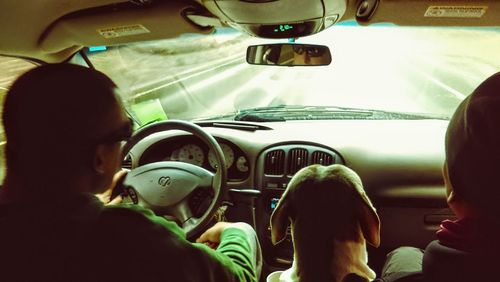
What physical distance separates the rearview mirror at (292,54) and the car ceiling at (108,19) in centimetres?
27

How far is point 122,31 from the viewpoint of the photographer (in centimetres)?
375

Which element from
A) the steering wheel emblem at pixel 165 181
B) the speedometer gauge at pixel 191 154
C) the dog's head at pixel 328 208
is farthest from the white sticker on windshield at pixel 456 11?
the speedometer gauge at pixel 191 154

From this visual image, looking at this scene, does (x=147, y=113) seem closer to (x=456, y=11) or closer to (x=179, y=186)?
(x=179, y=186)

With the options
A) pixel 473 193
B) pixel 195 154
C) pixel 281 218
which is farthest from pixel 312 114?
pixel 473 193

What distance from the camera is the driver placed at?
6.04ft

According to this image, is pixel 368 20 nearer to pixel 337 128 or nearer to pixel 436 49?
pixel 337 128

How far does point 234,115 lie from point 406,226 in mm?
1731

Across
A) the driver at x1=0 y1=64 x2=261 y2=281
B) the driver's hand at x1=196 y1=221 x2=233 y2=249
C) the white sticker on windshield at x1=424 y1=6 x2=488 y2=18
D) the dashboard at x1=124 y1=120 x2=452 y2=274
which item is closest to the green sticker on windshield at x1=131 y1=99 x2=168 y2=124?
the dashboard at x1=124 y1=120 x2=452 y2=274

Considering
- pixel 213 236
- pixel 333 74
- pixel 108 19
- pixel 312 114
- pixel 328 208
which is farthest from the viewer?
pixel 333 74

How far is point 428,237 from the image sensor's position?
448 cm

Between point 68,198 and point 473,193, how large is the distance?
1.39 m

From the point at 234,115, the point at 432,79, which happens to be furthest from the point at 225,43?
the point at 234,115

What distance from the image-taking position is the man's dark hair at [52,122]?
6.16 ft

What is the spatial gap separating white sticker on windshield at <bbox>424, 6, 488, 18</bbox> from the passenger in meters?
1.17
